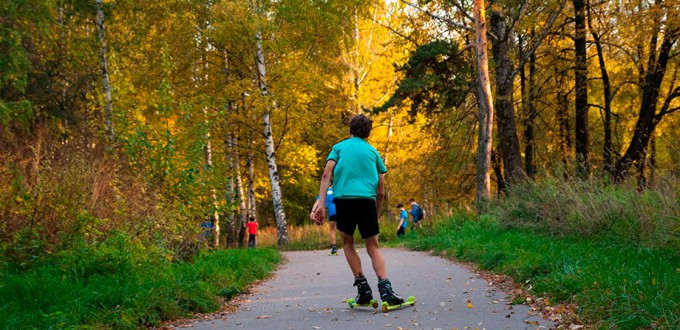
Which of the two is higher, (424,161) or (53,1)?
(53,1)

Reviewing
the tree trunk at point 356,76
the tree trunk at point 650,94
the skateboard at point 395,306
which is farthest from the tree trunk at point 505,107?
the skateboard at point 395,306

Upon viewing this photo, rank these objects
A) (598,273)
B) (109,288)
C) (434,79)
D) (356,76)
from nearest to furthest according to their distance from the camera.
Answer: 1. (598,273)
2. (109,288)
3. (434,79)
4. (356,76)

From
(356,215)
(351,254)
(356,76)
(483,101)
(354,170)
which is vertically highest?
(356,76)

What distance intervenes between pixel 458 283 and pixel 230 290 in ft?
10.2

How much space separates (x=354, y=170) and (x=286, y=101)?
17247 mm

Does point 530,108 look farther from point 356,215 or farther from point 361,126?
point 356,215

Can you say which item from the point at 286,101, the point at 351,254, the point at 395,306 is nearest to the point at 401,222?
the point at 286,101

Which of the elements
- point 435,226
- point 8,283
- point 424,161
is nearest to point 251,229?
point 435,226

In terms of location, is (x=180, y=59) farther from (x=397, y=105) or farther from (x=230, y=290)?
(x=230, y=290)

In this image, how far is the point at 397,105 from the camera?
22656mm

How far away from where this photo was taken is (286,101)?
23.3 meters

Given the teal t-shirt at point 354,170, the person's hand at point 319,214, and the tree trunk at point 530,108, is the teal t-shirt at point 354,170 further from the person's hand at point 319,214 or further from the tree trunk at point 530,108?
the tree trunk at point 530,108

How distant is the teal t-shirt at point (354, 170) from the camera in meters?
6.37

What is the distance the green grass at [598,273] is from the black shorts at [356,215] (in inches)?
76.5
